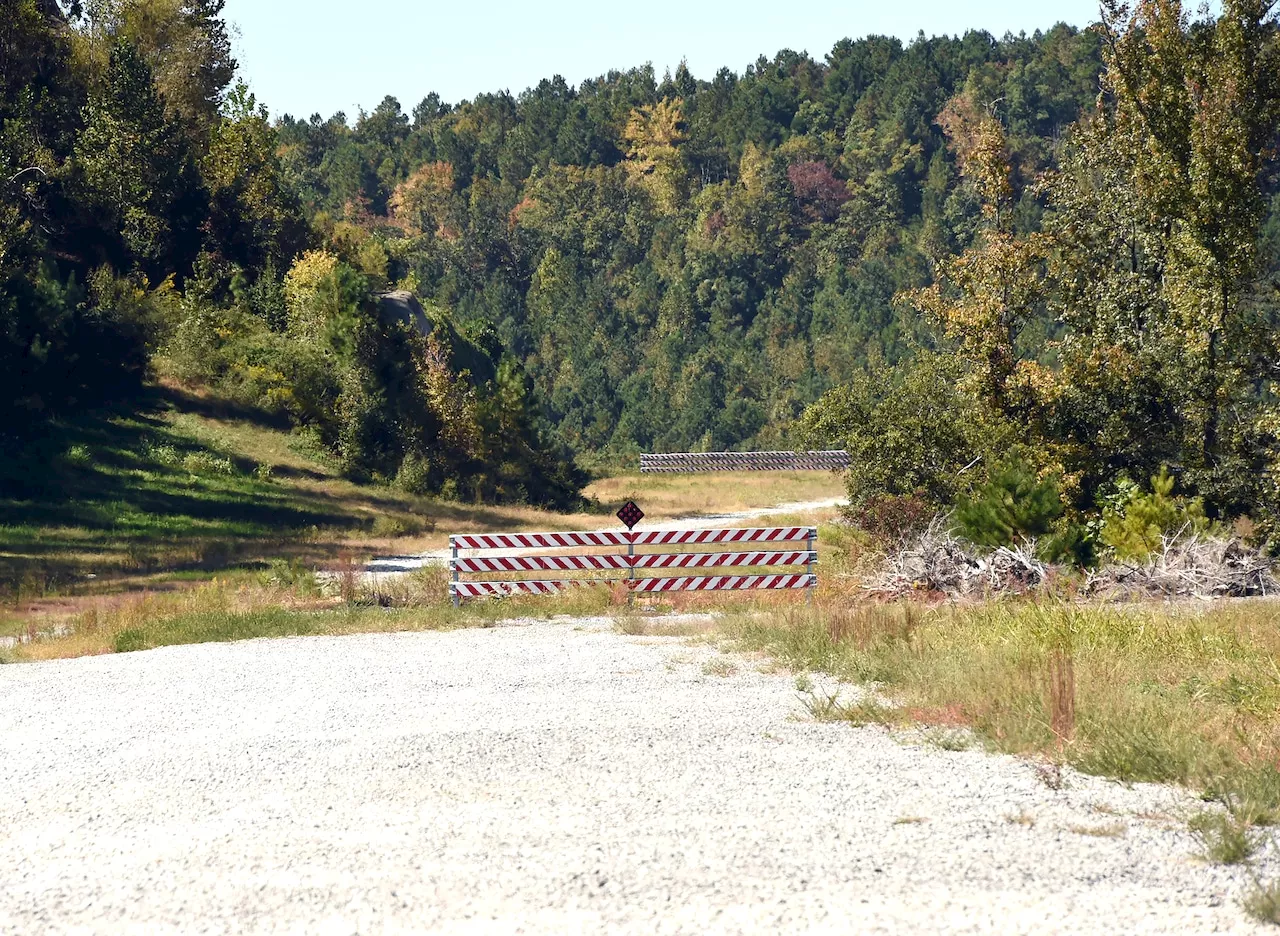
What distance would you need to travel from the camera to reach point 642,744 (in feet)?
37.5

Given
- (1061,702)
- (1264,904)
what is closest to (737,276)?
(1061,702)

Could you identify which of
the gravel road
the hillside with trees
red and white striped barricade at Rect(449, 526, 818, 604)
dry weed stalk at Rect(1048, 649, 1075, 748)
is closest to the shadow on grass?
the hillside with trees

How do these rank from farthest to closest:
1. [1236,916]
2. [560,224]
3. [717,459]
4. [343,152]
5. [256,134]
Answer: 1. [343,152]
2. [560,224]
3. [717,459]
4. [256,134]
5. [1236,916]

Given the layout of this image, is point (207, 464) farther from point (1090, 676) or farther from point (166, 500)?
point (1090, 676)

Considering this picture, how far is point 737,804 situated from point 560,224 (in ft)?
462

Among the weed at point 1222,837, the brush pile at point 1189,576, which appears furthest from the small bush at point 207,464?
the weed at point 1222,837

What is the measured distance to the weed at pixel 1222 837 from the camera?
786 centimetres

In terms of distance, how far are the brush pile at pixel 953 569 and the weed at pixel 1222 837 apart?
1285 centimetres

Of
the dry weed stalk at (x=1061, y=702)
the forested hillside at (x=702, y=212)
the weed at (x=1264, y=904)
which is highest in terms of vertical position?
the forested hillside at (x=702, y=212)

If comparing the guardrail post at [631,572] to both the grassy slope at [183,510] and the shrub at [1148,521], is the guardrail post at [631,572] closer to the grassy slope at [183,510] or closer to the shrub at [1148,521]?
the shrub at [1148,521]

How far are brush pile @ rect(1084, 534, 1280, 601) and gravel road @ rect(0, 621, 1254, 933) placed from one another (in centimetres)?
913

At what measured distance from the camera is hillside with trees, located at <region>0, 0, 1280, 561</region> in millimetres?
28484

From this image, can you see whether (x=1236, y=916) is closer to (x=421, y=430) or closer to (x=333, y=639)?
(x=333, y=639)

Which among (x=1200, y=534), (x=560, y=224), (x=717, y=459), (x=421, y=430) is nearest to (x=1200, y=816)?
(x=1200, y=534)
